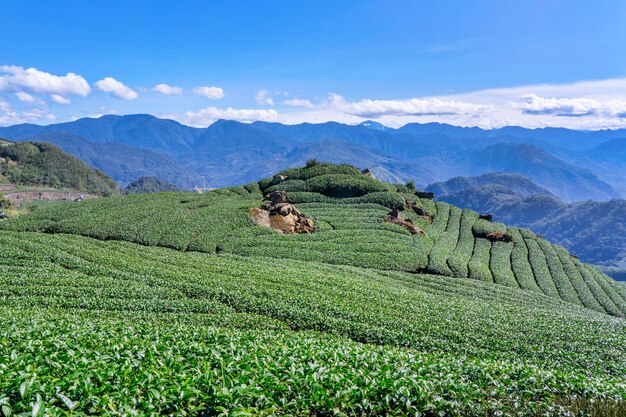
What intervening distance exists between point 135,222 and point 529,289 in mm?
58110

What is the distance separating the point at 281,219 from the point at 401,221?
896 inches

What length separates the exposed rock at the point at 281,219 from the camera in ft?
222

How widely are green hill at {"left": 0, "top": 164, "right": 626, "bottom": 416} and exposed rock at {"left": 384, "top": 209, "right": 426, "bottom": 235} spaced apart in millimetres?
2105

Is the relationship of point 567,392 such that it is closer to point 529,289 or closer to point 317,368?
point 317,368

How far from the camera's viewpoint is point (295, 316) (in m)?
29.5

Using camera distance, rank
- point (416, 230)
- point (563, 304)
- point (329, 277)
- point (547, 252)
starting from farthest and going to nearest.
Answer: point (547, 252), point (416, 230), point (563, 304), point (329, 277)

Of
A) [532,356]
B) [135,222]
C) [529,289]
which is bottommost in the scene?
[529,289]

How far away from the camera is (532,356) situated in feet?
88.2

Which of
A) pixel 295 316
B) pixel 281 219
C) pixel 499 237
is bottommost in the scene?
pixel 499 237

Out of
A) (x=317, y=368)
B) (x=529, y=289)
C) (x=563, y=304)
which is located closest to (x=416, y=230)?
(x=529, y=289)

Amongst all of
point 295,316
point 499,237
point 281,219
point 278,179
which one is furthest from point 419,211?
point 295,316

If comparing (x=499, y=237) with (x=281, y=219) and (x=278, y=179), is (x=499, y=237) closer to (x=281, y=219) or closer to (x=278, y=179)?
(x=281, y=219)

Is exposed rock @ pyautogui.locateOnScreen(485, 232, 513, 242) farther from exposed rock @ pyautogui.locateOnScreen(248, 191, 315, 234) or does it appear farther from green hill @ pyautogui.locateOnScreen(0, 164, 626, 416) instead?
exposed rock @ pyautogui.locateOnScreen(248, 191, 315, 234)

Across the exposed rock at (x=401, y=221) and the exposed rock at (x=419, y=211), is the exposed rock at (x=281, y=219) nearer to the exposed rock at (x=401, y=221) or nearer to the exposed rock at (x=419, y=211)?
the exposed rock at (x=401, y=221)
